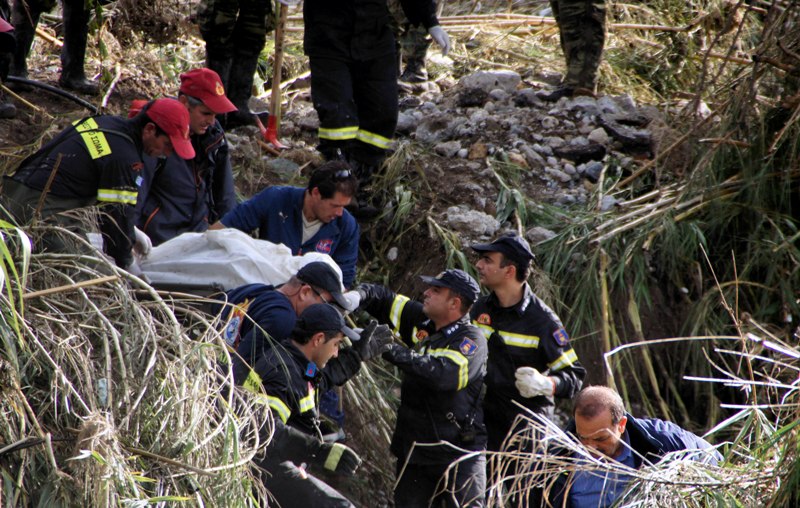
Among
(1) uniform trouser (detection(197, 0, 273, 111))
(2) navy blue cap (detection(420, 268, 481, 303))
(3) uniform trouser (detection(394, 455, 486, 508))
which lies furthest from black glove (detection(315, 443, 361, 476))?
(1) uniform trouser (detection(197, 0, 273, 111))

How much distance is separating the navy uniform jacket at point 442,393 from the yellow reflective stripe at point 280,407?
0.76 metres

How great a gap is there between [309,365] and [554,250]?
2.73 metres

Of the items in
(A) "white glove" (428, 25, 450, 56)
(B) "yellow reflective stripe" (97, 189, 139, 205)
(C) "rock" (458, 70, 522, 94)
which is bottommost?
(C) "rock" (458, 70, 522, 94)

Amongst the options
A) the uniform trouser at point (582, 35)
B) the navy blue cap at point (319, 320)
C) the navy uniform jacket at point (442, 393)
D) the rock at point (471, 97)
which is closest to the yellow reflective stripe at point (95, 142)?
the navy blue cap at point (319, 320)

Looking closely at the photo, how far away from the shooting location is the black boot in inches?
250

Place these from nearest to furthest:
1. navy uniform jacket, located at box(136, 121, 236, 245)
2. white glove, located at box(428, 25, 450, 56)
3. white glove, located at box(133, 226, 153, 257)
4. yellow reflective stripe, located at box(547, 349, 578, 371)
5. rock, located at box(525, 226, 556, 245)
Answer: white glove, located at box(133, 226, 153, 257)
yellow reflective stripe, located at box(547, 349, 578, 371)
navy uniform jacket, located at box(136, 121, 236, 245)
rock, located at box(525, 226, 556, 245)
white glove, located at box(428, 25, 450, 56)

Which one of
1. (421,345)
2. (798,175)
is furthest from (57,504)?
(798,175)

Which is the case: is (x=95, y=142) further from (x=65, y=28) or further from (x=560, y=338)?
(x=65, y=28)

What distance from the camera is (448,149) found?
6.95 metres

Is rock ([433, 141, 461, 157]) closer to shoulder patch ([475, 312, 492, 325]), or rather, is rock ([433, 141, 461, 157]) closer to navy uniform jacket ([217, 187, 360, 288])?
navy uniform jacket ([217, 187, 360, 288])

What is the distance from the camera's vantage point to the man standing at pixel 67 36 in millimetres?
6293

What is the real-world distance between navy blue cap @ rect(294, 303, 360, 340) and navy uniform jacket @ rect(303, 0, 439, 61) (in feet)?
8.37

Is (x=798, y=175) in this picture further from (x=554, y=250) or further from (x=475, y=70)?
(x=475, y=70)

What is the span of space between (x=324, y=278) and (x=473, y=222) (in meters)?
2.38
